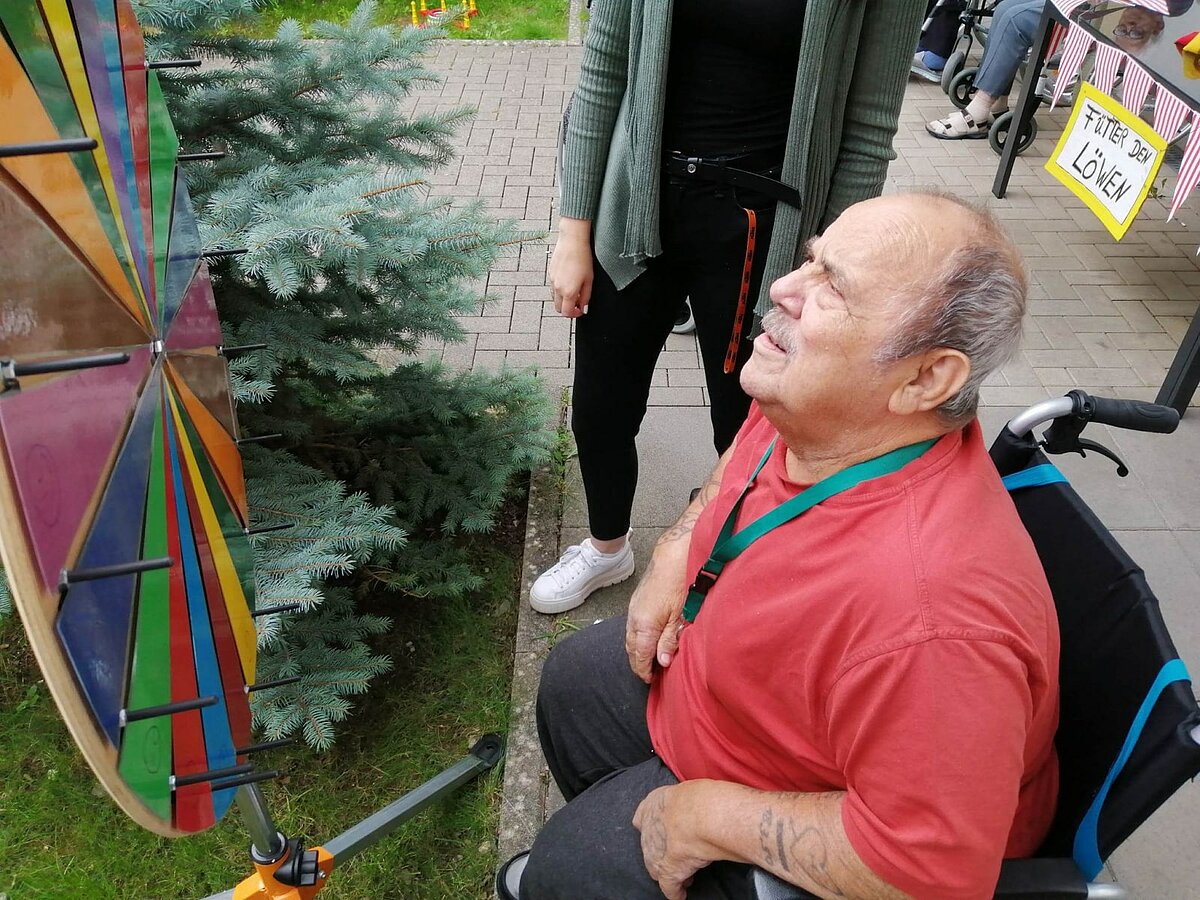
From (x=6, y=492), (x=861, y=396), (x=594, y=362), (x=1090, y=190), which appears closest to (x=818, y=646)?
(x=861, y=396)

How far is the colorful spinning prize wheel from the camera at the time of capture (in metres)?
0.72

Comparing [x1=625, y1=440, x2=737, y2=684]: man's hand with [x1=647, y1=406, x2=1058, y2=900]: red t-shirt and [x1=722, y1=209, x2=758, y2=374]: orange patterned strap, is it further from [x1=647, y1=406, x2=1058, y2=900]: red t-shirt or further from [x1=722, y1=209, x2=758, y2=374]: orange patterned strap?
[x1=722, y1=209, x2=758, y2=374]: orange patterned strap

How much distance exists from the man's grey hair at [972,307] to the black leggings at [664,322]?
722mm

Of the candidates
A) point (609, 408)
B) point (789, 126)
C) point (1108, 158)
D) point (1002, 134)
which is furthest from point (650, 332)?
point (1002, 134)

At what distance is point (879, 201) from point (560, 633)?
5.55 ft

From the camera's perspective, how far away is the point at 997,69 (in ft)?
18.5

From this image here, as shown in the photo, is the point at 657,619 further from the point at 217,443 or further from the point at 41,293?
the point at 41,293

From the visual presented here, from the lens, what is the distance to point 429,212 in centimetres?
217

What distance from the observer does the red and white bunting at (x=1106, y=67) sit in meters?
3.92

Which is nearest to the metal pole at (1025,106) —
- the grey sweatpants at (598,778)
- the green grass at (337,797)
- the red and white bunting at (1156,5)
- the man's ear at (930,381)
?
the red and white bunting at (1156,5)

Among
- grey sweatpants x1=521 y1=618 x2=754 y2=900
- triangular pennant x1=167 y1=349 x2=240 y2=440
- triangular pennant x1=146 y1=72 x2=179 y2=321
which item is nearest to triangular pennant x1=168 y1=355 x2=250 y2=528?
triangular pennant x1=167 y1=349 x2=240 y2=440

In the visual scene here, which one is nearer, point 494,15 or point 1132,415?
point 1132,415

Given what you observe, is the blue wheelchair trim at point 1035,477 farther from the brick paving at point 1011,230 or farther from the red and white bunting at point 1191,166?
the red and white bunting at point 1191,166

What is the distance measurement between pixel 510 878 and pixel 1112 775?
1.27 meters
